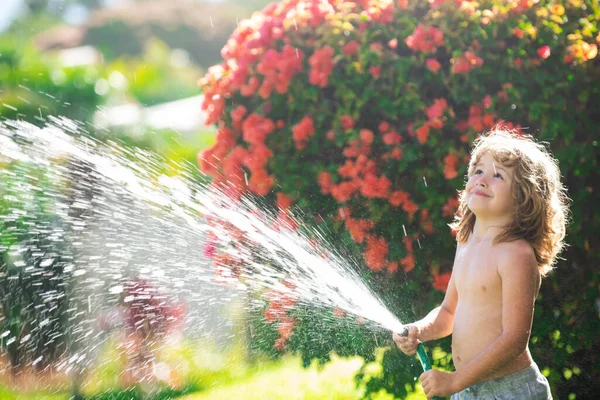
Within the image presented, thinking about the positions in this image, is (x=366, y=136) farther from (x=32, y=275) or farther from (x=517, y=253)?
(x=32, y=275)

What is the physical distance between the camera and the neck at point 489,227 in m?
2.29

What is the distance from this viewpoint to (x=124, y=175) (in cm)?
490

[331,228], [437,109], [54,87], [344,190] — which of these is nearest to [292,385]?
[331,228]

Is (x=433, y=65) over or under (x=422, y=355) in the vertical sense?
over

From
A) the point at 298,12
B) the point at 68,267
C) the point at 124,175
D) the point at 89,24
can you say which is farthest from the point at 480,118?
the point at 89,24

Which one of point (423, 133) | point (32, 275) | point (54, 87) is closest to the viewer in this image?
point (423, 133)

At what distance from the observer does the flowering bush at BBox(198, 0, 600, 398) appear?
3508 millimetres

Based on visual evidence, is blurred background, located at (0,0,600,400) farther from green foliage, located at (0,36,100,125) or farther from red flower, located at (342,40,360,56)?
green foliage, located at (0,36,100,125)

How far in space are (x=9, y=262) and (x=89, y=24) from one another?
21.4 meters

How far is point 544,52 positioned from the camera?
3.55 meters

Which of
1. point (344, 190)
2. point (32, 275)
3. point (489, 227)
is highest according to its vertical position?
point (32, 275)

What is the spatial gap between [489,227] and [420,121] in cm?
126

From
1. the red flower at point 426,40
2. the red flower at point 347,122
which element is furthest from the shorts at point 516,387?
the red flower at point 426,40

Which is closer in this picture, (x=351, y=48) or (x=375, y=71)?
(x=375, y=71)
